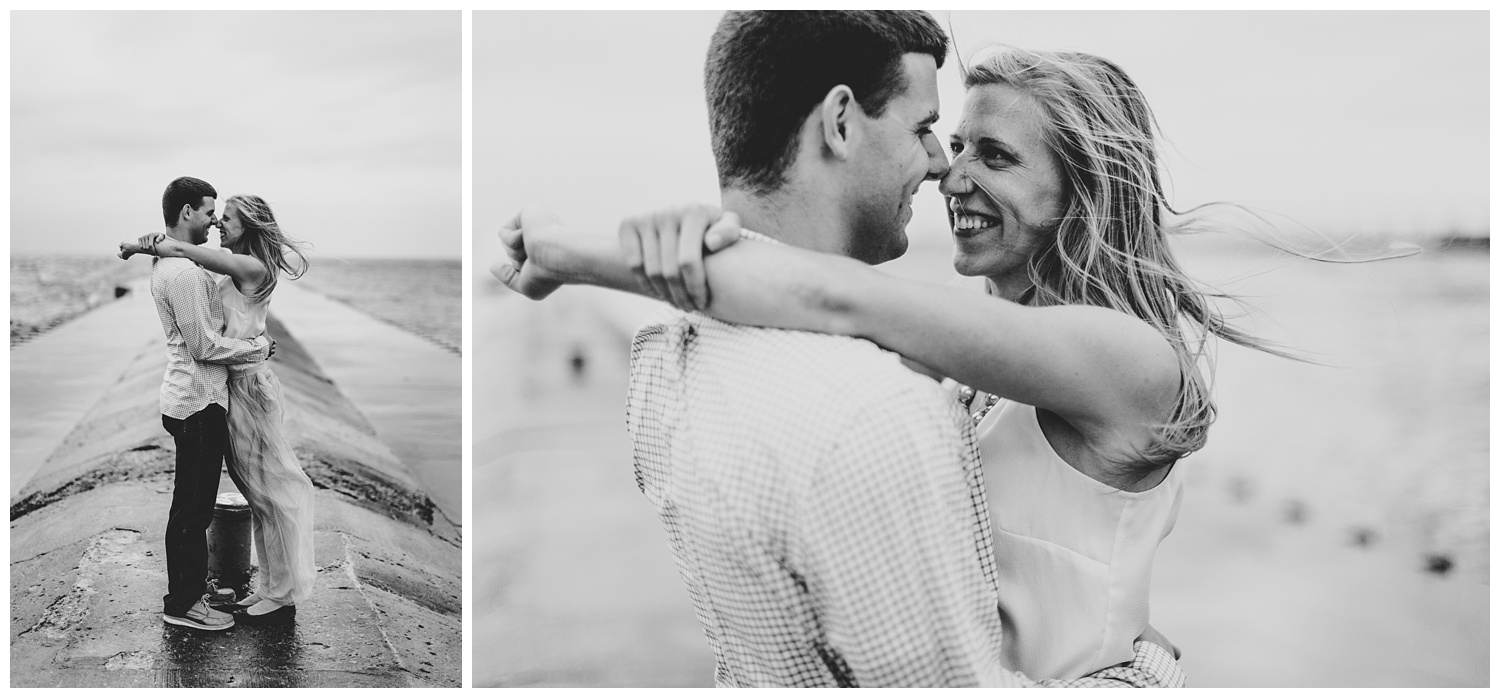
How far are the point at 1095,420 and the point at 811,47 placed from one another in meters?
0.58

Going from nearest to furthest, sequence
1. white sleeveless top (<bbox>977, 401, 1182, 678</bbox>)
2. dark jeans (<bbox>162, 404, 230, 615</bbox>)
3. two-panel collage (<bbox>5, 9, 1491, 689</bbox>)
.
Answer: two-panel collage (<bbox>5, 9, 1491, 689</bbox>) → white sleeveless top (<bbox>977, 401, 1182, 678</bbox>) → dark jeans (<bbox>162, 404, 230, 615</bbox>)

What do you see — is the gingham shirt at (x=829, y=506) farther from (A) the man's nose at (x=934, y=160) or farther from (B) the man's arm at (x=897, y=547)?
(A) the man's nose at (x=934, y=160)

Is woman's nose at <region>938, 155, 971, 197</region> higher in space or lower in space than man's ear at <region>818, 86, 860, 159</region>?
lower

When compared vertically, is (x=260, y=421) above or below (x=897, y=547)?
below

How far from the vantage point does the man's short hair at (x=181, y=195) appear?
8.68 feet

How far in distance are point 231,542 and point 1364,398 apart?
3.15m

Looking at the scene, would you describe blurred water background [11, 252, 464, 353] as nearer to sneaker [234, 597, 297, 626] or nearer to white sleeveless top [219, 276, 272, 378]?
white sleeveless top [219, 276, 272, 378]

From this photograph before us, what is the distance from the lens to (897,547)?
1162mm

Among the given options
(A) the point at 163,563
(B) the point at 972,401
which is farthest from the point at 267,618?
(B) the point at 972,401

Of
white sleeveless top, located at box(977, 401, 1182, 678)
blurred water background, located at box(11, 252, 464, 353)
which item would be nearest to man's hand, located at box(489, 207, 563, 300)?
white sleeveless top, located at box(977, 401, 1182, 678)

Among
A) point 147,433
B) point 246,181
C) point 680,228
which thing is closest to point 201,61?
point 246,181

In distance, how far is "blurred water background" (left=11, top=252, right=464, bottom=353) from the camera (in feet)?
8.64

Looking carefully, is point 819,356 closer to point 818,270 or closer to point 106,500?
point 818,270

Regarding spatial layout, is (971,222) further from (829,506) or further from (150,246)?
(150,246)
